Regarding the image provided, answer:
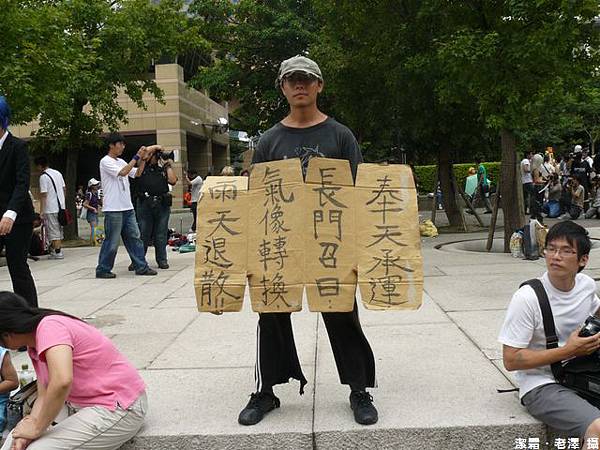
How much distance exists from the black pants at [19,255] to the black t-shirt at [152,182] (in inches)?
148

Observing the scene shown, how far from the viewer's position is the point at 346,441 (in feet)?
10.1

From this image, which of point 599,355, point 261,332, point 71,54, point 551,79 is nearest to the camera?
point 599,355

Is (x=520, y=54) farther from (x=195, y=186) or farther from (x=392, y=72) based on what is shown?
(x=195, y=186)

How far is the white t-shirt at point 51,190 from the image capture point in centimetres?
1021

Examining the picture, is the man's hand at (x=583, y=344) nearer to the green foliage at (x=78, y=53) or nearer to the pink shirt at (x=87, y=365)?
the pink shirt at (x=87, y=365)

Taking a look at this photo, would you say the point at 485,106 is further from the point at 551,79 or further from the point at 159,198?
the point at 159,198

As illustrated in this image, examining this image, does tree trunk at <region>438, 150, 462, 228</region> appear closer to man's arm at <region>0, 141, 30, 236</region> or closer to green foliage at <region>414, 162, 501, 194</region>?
man's arm at <region>0, 141, 30, 236</region>

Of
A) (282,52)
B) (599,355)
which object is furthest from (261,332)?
(282,52)

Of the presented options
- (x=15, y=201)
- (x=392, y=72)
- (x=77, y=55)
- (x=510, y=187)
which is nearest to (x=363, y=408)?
(x=15, y=201)

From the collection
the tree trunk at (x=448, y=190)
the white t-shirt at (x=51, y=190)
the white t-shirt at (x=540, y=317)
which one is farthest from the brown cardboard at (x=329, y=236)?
the tree trunk at (x=448, y=190)

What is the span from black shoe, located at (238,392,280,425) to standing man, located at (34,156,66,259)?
26.5ft

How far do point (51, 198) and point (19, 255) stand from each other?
6.40 meters

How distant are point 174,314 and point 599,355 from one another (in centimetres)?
408

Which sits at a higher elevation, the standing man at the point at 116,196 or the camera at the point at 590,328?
the standing man at the point at 116,196
